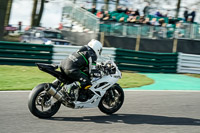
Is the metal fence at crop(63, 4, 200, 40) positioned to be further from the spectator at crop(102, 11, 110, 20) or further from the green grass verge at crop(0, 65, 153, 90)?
the green grass verge at crop(0, 65, 153, 90)

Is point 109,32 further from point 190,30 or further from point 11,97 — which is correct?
point 11,97

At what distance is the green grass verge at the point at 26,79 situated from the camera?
10023 millimetres

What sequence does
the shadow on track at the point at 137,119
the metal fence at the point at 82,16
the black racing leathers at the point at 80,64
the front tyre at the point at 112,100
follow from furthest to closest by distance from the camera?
the metal fence at the point at 82,16 < the front tyre at the point at 112,100 < the shadow on track at the point at 137,119 < the black racing leathers at the point at 80,64

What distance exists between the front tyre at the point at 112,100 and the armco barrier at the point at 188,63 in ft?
31.1

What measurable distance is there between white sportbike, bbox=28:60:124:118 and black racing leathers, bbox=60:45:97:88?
0.15m

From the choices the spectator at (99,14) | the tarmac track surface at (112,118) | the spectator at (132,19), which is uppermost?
the spectator at (99,14)

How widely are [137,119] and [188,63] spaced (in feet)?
32.9

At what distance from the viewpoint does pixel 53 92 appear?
609cm

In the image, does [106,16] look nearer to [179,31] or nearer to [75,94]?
[179,31]

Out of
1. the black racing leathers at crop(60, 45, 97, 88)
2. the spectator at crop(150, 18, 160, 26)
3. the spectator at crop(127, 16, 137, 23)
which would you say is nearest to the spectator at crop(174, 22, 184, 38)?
the spectator at crop(150, 18, 160, 26)

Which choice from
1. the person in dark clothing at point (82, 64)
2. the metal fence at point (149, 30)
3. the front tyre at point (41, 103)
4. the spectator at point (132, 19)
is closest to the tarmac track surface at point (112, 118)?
the front tyre at point (41, 103)

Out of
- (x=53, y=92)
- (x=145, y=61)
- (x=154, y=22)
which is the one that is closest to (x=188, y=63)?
(x=145, y=61)

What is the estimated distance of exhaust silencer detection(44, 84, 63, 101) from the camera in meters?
6.02

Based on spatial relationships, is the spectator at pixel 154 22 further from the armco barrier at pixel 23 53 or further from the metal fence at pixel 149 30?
the armco barrier at pixel 23 53
